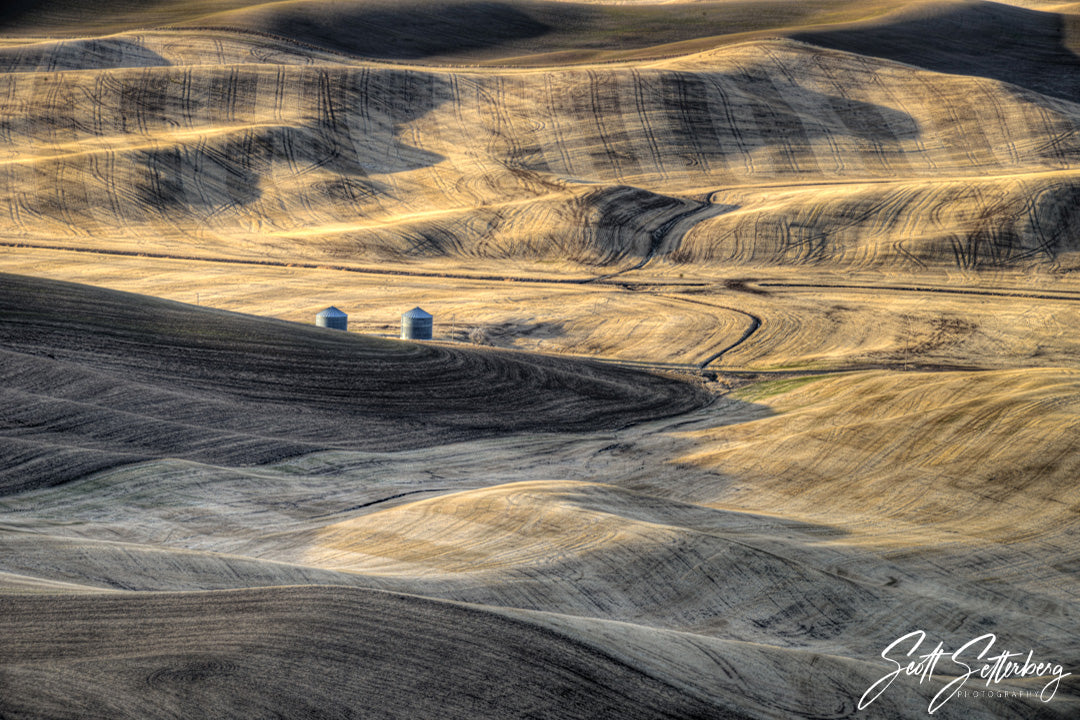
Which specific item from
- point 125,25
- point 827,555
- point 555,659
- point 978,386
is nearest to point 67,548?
point 555,659

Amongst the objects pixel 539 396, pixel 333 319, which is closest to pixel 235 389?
pixel 539 396

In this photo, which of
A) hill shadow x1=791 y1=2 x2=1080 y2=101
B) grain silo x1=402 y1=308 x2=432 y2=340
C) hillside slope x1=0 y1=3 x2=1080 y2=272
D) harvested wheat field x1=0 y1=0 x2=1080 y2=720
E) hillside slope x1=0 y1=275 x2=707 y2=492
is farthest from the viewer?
Answer: hill shadow x1=791 y1=2 x2=1080 y2=101

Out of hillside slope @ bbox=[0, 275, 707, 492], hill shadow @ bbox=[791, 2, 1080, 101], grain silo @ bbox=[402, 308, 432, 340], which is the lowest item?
grain silo @ bbox=[402, 308, 432, 340]

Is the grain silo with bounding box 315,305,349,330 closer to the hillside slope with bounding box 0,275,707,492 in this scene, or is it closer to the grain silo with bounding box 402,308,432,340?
the grain silo with bounding box 402,308,432,340

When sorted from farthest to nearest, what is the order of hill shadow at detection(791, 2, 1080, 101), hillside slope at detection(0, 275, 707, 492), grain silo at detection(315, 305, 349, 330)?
1. hill shadow at detection(791, 2, 1080, 101)
2. grain silo at detection(315, 305, 349, 330)
3. hillside slope at detection(0, 275, 707, 492)

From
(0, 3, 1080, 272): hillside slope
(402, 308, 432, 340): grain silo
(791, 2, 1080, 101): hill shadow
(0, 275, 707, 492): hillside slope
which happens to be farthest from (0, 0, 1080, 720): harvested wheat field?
(791, 2, 1080, 101): hill shadow

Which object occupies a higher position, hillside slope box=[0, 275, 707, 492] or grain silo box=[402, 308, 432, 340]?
hillside slope box=[0, 275, 707, 492]
